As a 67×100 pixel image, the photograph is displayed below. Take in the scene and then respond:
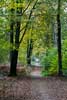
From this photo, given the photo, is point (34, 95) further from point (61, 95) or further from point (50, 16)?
point (50, 16)

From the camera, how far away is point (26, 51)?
4803 cm

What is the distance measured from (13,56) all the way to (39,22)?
637 cm

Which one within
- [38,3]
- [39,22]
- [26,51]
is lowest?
[26,51]

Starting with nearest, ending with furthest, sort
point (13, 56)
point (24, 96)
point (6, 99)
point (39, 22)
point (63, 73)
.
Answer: point (6, 99), point (24, 96), point (13, 56), point (63, 73), point (39, 22)

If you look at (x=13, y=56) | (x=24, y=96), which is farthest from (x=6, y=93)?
(x=13, y=56)

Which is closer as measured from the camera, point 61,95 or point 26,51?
point 61,95

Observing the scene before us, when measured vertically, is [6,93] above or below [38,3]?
below

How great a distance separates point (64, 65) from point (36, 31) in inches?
284

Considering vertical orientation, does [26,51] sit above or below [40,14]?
below

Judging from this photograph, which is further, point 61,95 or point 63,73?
point 63,73

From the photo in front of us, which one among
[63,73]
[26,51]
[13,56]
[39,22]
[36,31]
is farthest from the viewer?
[26,51]

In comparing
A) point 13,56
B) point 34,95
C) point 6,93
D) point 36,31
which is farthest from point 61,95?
point 36,31

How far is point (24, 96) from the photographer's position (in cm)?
1379

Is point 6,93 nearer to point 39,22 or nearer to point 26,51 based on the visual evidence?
point 39,22
